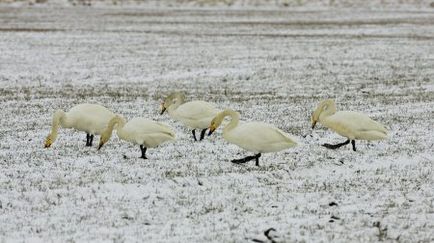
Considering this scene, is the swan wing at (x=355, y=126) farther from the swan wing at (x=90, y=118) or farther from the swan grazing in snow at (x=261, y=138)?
the swan wing at (x=90, y=118)

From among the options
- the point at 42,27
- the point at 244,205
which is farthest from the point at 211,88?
the point at 42,27

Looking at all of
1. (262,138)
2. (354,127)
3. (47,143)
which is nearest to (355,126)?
(354,127)

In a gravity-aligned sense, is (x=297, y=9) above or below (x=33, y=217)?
below

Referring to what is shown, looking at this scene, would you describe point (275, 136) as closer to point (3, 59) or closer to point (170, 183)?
point (170, 183)

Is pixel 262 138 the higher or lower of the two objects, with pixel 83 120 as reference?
higher

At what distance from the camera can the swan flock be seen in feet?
37.3

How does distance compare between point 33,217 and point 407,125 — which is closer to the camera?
point 33,217

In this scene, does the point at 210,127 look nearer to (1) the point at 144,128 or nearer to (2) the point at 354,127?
(1) the point at 144,128

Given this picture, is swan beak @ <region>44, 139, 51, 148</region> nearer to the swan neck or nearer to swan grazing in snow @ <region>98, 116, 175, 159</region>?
the swan neck

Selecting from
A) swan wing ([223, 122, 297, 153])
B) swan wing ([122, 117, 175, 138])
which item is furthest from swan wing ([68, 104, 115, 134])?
swan wing ([223, 122, 297, 153])

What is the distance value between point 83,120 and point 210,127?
7.97ft

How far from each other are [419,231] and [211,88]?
15.5 metres

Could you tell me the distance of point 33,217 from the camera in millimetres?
9023

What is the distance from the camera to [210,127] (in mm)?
12312
